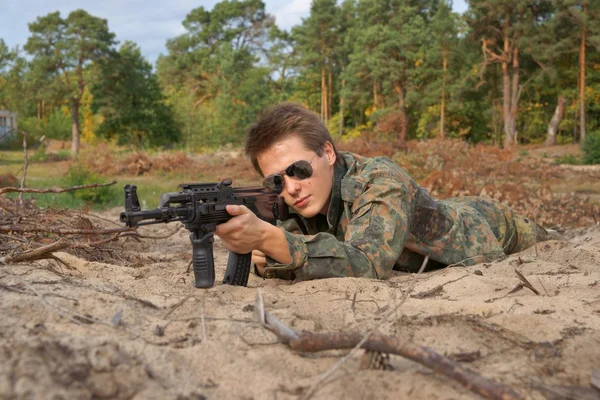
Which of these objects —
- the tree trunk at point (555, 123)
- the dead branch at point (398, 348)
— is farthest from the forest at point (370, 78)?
the dead branch at point (398, 348)

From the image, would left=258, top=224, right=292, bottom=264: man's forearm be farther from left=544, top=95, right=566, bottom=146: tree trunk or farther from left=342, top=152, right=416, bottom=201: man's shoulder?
left=544, top=95, right=566, bottom=146: tree trunk

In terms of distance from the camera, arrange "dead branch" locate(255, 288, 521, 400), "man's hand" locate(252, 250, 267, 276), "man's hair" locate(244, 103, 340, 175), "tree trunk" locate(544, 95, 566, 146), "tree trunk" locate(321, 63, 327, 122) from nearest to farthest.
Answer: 1. "dead branch" locate(255, 288, 521, 400)
2. "man's hand" locate(252, 250, 267, 276)
3. "man's hair" locate(244, 103, 340, 175)
4. "tree trunk" locate(544, 95, 566, 146)
5. "tree trunk" locate(321, 63, 327, 122)

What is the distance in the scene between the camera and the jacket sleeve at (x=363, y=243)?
274cm

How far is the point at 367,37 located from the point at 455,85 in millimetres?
5007

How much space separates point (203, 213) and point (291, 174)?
28.5 inches

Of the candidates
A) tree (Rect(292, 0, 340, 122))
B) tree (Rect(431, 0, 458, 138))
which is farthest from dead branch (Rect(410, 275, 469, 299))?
tree (Rect(292, 0, 340, 122))

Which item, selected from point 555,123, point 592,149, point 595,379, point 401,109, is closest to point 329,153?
point 595,379

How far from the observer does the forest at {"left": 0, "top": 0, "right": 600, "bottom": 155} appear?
79.2ft

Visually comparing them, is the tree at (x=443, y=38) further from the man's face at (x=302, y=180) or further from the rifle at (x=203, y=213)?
the rifle at (x=203, y=213)

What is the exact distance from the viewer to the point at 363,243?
9.34 ft

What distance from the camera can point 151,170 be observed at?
15.9 meters

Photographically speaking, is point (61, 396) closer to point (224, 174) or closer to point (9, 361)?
point (9, 361)

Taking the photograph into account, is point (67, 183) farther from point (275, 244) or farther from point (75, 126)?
point (75, 126)

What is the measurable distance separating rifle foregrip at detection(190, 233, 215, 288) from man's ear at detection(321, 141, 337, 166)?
0.91 metres
